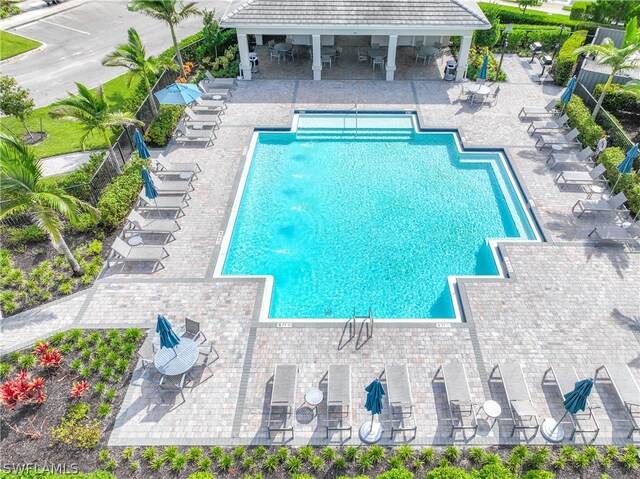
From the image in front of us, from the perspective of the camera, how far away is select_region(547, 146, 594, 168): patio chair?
65.6 ft

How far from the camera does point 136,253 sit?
16.0 m

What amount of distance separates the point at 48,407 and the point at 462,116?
2293 cm

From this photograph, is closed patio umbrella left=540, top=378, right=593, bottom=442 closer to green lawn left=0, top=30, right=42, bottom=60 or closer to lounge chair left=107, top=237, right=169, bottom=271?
lounge chair left=107, top=237, right=169, bottom=271

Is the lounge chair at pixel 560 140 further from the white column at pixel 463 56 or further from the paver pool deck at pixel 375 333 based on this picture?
the white column at pixel 463 56

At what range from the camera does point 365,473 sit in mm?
10664

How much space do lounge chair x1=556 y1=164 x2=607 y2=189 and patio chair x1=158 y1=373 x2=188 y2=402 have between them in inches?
693

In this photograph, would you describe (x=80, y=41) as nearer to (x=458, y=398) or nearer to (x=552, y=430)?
(x=458, y=398)

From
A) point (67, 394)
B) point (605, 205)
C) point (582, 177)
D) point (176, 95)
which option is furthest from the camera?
point (176, 95)

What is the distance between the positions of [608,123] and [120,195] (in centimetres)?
2357

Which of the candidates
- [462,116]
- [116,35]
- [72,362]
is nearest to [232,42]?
[116,35]

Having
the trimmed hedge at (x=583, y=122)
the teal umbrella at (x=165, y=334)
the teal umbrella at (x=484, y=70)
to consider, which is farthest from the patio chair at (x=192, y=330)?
the teal umbrella at (x=484, y=70)

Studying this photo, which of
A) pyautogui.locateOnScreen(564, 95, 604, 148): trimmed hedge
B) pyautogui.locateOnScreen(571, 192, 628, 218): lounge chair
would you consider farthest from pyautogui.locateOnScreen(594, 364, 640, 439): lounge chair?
pyautogui.locateOnScreen(564, 95, 604, 148): trimmed hedge

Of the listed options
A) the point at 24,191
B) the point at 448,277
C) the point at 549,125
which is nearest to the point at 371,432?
A: the point at 448,277

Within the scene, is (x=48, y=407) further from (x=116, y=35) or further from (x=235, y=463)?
(x=116, y=35)
